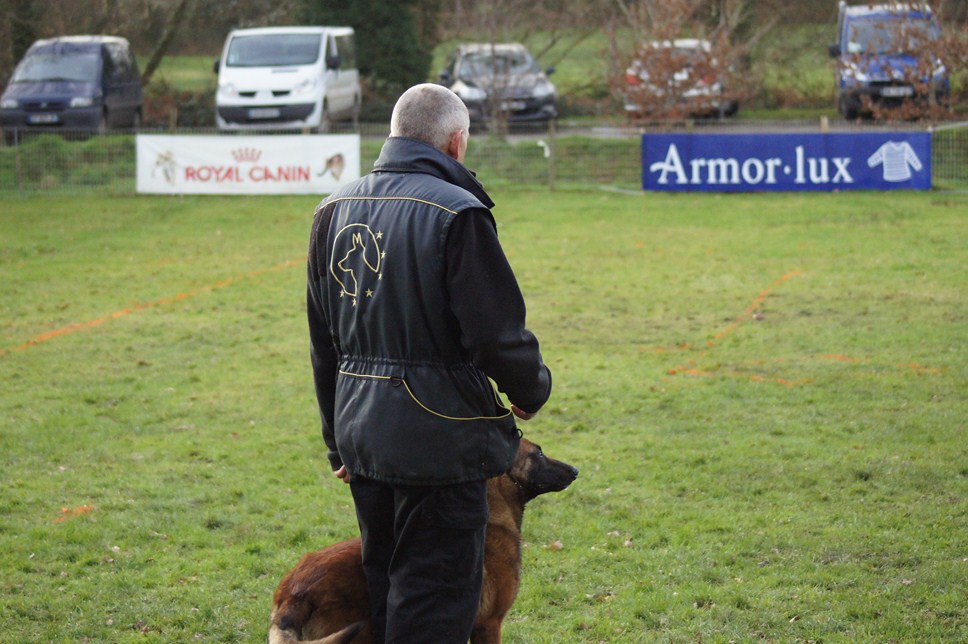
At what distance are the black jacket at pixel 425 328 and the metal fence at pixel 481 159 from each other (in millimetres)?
16792

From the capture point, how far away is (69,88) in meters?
22.7

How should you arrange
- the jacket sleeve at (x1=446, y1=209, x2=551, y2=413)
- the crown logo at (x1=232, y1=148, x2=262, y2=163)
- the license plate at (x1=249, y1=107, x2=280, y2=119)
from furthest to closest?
the license plate at (x1=249, y1=107, x2=280, y2=119)
the crown logo at (x1=232, y1=148, x2=262, y2=163)
the jacket sleeve at (x1=446, y1=209, x2=551, y2=413)

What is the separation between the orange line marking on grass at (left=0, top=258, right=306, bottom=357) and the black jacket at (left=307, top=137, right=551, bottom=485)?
7.33m

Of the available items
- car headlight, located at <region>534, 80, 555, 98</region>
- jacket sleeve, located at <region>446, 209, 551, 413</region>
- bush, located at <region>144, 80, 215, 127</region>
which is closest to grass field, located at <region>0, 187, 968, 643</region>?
jacket sleeve, located at <region>446, 209, 551, 413</region>

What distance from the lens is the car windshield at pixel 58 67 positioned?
75.3 feet

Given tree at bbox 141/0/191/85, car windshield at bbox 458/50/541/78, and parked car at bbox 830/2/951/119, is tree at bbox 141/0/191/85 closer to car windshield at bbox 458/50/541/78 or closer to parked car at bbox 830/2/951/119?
car windshield at bbox 458/50/541/78

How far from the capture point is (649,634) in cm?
435

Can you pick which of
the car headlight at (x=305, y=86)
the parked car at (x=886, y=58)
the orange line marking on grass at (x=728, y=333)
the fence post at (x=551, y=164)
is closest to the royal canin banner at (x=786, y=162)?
the fence post at (x=551, y=164)

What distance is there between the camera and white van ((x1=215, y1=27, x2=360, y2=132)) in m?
22.2

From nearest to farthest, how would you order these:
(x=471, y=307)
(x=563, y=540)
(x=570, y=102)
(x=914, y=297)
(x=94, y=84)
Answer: (x=471, y=307) → (x=563, y=540) → (x=914, y=297) → (x=94, y=84) → (x=570, y=102)

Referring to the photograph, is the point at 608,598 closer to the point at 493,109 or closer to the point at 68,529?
the point at 68,529

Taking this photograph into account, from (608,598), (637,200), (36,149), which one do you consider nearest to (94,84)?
(36,149)

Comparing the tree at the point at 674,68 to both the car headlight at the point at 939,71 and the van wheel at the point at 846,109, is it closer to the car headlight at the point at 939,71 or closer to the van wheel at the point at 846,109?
the van wheel at the point at 846,109

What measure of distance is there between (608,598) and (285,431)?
3.14 metres
